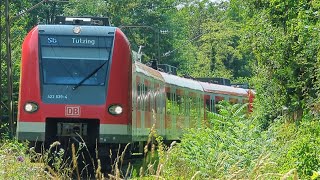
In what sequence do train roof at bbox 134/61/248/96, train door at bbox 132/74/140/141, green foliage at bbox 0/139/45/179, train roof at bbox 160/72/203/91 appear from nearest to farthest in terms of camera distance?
green foliage at bbox 0/139/45/179 → train door at bbox 132/74/140/141 → train roof at bbox 134/61/248/96 → train roof at bbox 160/72/203/91

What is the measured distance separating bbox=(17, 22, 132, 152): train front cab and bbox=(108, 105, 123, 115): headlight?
0.03m

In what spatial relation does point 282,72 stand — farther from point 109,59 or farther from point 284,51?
point 109,59

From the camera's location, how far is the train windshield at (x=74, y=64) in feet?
47.9

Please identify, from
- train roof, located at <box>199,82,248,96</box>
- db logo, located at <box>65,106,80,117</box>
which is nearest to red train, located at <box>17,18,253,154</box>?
db logo, located at <box>65,106,80,117</box>

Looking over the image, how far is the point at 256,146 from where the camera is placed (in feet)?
36.3

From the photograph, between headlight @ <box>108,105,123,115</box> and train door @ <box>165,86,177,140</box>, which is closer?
headlight @ <box>108,105,123,115</box>

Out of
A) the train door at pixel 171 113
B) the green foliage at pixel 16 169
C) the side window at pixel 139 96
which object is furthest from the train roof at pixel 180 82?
the green foliage at pixel 16 169

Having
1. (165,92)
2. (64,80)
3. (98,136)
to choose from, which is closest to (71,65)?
(64,80)

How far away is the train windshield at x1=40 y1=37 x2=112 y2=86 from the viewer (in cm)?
1459

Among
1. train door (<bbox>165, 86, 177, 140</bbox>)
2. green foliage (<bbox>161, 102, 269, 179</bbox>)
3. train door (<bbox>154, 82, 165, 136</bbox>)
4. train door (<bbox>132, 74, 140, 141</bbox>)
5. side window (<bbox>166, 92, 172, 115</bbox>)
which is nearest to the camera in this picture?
green foliage (<bbox>161, 102, 269, 179</bbox>)

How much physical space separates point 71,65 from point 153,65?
10260mm

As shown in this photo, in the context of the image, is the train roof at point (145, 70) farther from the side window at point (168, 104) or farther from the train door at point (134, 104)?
the side window at point (168, 104)

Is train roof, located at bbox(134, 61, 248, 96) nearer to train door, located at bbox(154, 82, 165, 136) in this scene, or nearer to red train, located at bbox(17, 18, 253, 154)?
train door, located at bbox(154, 82, 165, 136)

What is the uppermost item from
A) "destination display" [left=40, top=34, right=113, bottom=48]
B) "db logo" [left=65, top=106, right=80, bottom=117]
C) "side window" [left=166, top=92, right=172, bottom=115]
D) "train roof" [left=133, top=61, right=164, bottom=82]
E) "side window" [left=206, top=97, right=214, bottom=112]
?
"destination display" [left=40, top=34, right=113, bottom=48]
